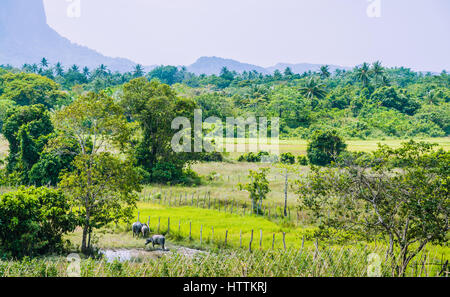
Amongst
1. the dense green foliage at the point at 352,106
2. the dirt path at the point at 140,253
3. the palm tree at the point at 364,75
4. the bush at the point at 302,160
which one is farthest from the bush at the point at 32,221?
the palm tree at the point at 364,75

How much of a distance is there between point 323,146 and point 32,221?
26800mm

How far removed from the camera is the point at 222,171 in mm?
29703

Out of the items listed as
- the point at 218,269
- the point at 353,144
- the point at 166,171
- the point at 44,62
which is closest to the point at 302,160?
the point at 353,144

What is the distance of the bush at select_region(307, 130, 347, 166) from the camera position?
32562 mm

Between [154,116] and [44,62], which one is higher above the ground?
[44,62]

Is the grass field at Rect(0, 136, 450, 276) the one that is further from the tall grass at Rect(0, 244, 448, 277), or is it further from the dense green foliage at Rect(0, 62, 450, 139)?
the dense green foliage at Rect(0, 62, 450, 139)

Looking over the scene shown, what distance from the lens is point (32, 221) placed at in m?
10.6

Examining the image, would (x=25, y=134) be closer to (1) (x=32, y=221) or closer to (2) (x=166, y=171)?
(2) (x=166, y=171)

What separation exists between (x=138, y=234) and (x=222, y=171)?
15.3 metres
